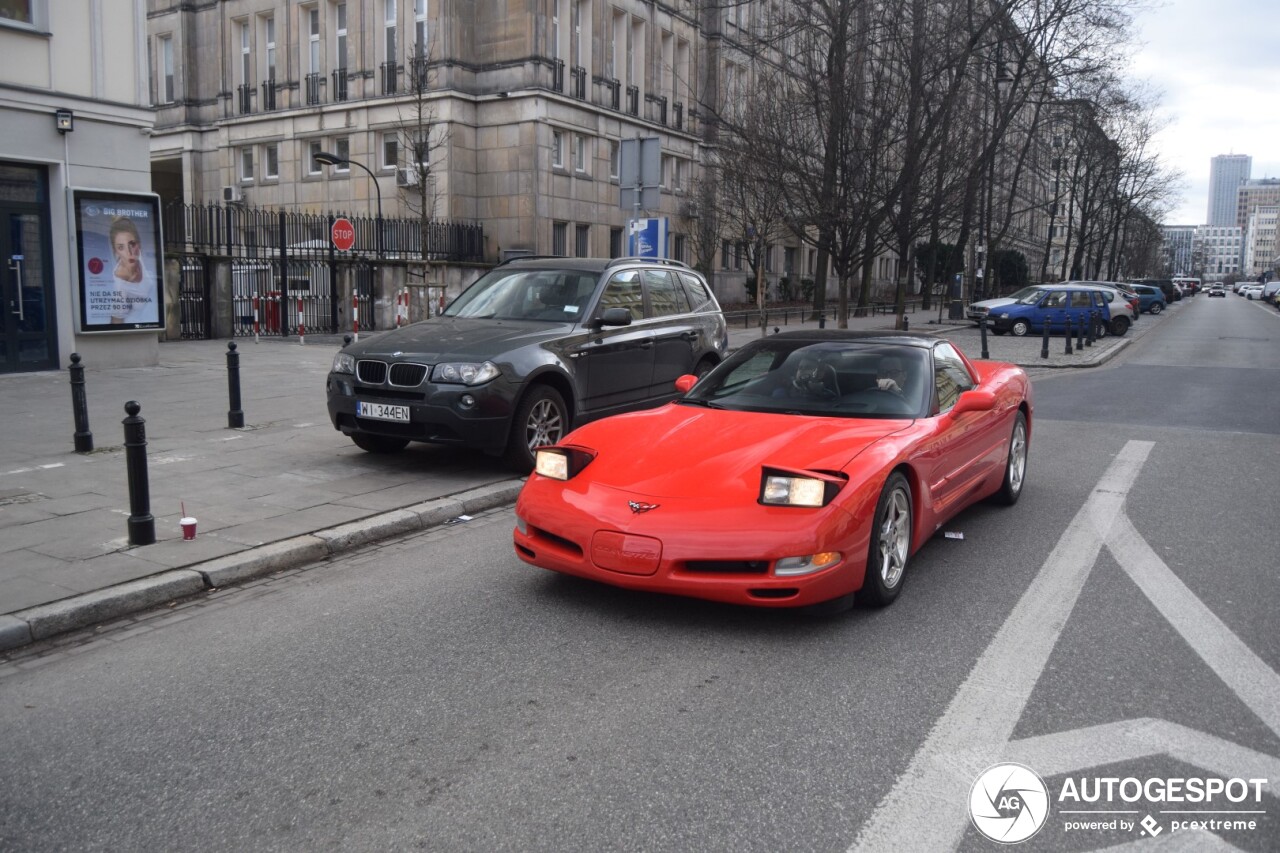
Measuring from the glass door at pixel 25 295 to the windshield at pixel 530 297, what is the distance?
8.47m

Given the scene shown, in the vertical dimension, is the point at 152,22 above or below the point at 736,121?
above

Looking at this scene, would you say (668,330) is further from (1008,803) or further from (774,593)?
(1008,803)

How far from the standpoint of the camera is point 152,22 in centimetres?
4097

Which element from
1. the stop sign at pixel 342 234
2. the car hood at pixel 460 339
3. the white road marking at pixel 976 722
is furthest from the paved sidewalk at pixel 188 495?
the stop sign at pixel 342 234

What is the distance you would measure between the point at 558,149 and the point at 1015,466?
30.3m

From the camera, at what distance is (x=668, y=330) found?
418 inches

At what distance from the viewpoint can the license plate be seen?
8250mm

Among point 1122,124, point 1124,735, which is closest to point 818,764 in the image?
point 1124,735

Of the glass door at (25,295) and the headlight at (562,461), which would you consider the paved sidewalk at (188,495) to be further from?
the headlight at (562,461)

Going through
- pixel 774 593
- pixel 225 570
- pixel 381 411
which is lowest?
pixel 225 570

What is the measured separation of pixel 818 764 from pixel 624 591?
2.10 metres

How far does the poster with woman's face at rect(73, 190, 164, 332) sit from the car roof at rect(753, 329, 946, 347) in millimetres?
12555

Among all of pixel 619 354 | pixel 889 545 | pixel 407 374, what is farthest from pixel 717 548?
pixel 619 354

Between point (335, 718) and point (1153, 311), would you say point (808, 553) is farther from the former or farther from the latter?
point (1153, 311)
